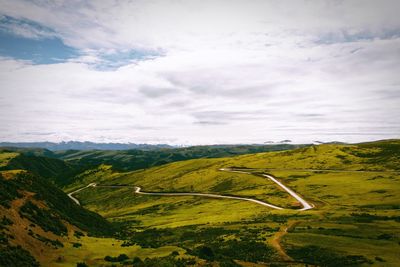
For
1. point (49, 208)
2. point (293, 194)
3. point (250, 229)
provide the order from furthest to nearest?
point (293, 194), point (250, 229), point (49, 208)

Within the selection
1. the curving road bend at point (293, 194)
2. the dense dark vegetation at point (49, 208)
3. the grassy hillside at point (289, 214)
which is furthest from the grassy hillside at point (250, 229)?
the curving road bend at point (293, 194)

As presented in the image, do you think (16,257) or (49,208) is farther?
(49,208)

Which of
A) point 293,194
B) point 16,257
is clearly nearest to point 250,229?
point 16,257

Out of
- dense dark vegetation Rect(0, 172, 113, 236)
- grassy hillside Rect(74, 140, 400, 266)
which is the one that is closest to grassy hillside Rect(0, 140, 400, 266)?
grassy hillside Rect(74, 140, 400, 266)

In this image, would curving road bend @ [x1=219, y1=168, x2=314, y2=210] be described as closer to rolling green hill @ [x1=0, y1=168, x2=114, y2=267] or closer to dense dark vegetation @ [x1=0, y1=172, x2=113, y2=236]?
rolling green hill @ [x1=0, y1=168, x2=114, y2=267]

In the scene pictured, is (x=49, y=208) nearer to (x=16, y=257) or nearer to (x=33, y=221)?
(x=33, y=221)

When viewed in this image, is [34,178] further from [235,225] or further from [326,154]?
[326,154]

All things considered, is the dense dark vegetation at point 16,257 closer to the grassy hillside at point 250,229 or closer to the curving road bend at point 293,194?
the grassy hillside at point 250,229

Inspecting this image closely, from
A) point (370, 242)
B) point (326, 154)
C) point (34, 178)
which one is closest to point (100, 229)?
point (34, 178)

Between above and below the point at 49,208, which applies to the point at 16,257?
above
